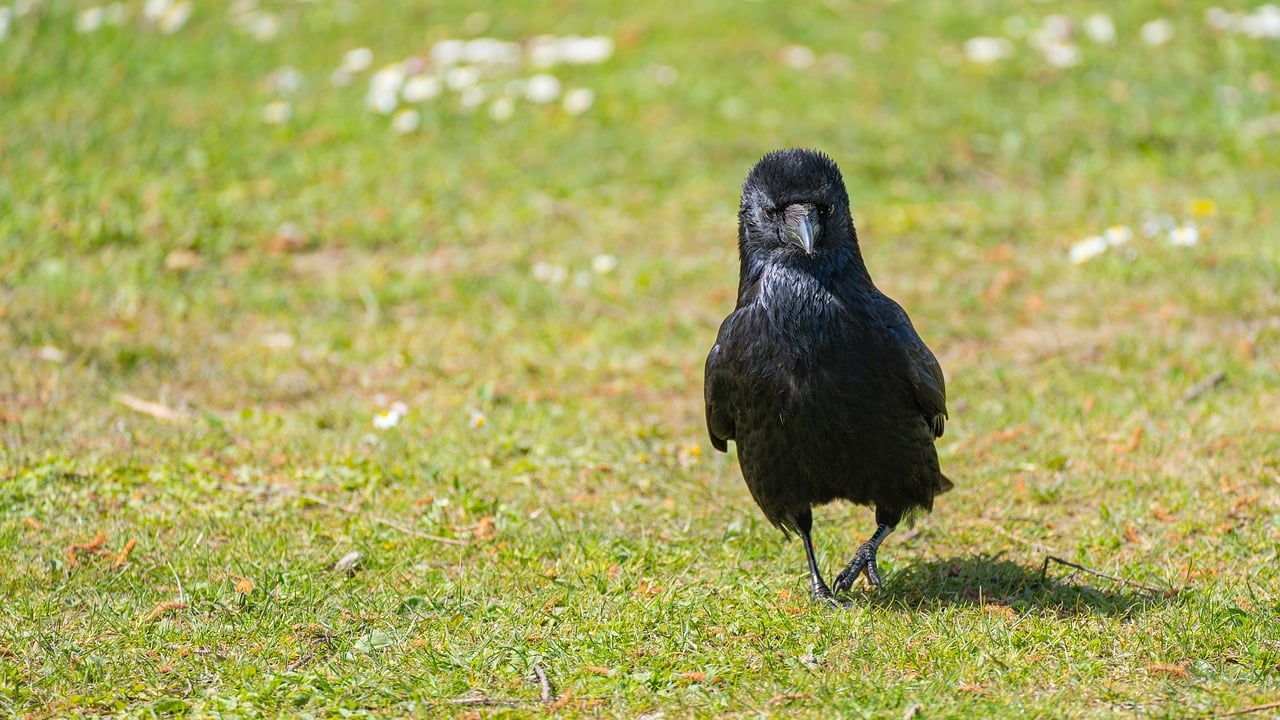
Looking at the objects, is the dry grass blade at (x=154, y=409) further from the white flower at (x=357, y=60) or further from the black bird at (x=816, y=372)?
the white flower at (x=357, y=60)

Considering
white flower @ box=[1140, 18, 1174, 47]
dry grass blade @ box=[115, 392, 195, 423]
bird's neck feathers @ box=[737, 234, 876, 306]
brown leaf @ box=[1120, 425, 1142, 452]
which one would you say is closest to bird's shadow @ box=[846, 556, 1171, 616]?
bird's neck feathers @ box=[737, 234, 876, 306]

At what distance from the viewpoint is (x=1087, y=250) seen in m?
8.59

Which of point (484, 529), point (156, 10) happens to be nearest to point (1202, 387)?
point (484, 529)

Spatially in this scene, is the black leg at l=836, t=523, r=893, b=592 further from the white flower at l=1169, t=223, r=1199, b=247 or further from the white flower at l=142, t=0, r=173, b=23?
the white flower at l=142, t=0, r=173, b=23

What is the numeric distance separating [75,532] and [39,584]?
1.45ft

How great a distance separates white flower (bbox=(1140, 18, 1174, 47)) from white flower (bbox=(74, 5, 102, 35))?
8911 millimetres

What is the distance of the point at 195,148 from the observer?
10.4 meters

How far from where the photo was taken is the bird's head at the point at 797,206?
4.75m

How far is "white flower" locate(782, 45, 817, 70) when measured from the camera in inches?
457

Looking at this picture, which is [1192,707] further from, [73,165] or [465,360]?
[73,165]

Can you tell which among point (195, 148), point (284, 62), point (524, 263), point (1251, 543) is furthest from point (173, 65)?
point (1251, 543)

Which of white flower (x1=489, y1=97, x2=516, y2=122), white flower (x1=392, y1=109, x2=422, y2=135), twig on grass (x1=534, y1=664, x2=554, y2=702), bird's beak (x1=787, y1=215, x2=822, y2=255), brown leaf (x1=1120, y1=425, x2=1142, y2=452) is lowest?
white flower (x1=392, y1=109, x2=422, y2=135)

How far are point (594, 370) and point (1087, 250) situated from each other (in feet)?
10.4

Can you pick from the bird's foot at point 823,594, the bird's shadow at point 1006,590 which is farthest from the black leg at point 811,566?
the bird's shadow at point 1006,590
